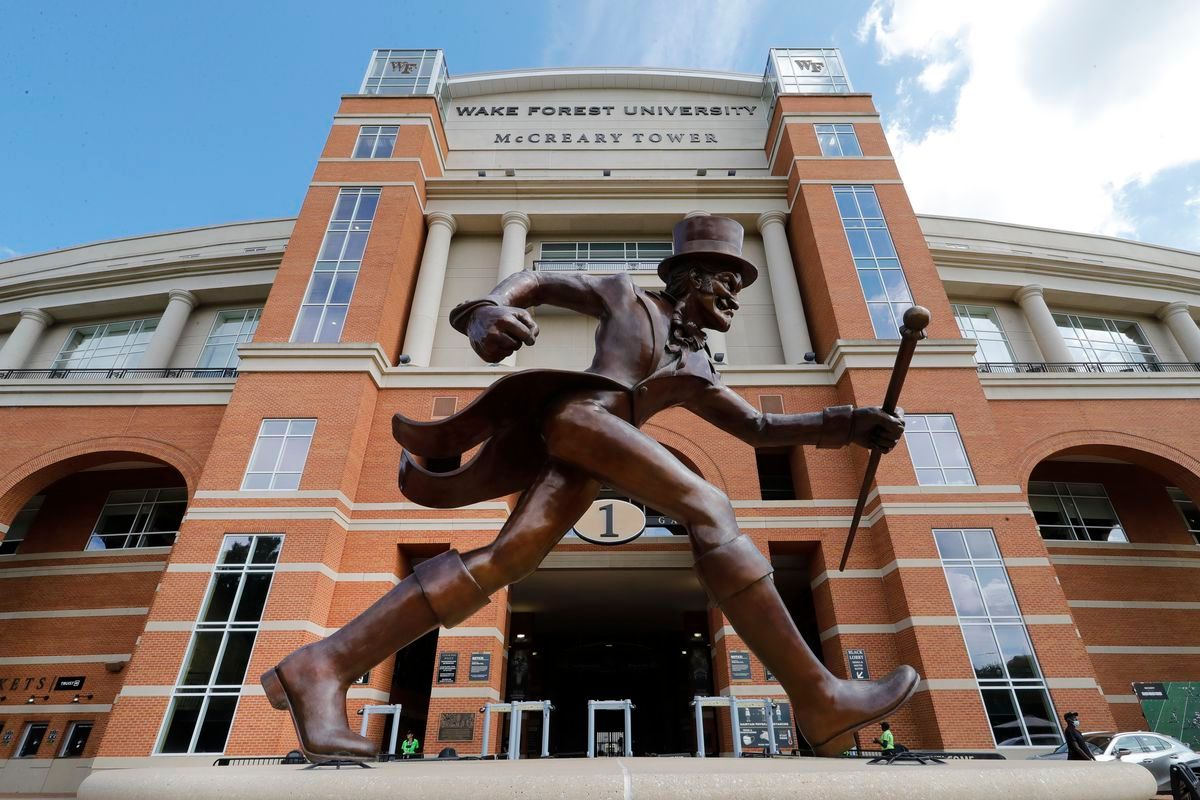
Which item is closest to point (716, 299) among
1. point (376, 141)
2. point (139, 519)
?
point (376, 141)

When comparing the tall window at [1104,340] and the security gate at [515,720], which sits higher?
the tall window at [1104,340]

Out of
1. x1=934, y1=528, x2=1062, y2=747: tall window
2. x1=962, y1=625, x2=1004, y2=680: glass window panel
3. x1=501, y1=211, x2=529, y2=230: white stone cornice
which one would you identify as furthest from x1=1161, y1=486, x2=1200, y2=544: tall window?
x1=501, y1=211, x2=529, y2=230: white stone cornice

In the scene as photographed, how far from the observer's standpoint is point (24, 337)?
22828 mm

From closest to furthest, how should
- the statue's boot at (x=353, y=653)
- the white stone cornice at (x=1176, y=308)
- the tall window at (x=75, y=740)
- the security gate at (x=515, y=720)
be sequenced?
the statue's boot at (x=353, y=653) → the security gate at (x=515, y=720) → the tall window at (x=75, y=740) → the white stone cornice at (x=1176, y=308)

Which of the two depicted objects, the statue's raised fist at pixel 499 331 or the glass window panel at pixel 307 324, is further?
the glass window panel at pixel 307 324

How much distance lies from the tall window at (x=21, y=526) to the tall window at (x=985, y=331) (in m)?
29.3

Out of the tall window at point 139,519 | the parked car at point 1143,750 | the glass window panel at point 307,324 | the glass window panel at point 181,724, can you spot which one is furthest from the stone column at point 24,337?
the parked car at point 1143,750

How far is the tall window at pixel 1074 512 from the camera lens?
1905 cm

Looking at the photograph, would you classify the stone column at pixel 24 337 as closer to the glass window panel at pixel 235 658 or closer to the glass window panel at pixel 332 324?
the glass window panel at pixel 332 324

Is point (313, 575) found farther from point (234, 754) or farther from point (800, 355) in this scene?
point (800, 355)

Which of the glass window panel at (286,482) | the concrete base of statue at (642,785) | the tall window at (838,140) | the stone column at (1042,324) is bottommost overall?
the concrete base of statue at (642,785)

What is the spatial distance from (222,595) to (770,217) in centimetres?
1821

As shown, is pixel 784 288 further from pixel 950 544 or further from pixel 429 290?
pixel 429 290

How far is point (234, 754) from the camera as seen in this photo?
40.0ft
